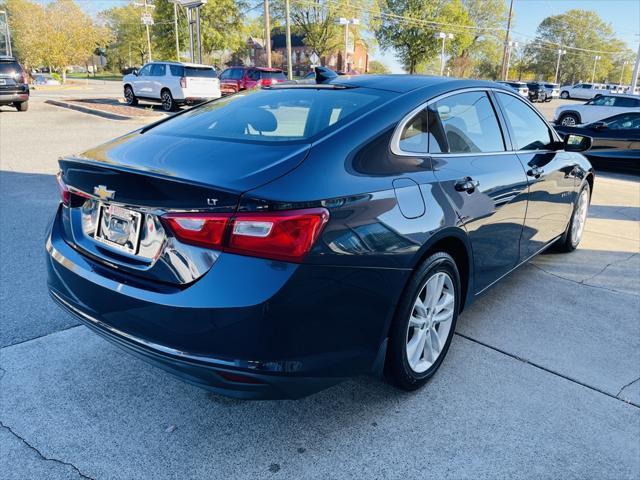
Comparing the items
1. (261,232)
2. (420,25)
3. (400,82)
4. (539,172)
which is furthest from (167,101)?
(420,25)

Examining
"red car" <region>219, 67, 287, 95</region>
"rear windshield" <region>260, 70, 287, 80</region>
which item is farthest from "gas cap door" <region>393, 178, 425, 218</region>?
"rear windshield" <region>260, 70, 287, 80</region>

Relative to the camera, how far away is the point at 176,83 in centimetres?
1902

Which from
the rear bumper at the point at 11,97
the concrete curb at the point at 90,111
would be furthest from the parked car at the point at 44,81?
the rear bumper at the point at 11,97

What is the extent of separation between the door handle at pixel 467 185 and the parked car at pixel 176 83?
17.3 metres

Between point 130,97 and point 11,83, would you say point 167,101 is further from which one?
point 11,83

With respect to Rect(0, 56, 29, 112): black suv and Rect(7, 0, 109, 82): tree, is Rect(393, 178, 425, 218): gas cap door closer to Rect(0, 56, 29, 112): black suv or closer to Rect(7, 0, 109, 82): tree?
Rect(0, 56, 29, 112): black suv

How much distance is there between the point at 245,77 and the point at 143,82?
679cm

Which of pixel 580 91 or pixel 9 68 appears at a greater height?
pixel 9 68

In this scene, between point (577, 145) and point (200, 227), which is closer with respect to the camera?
point (200, 227)

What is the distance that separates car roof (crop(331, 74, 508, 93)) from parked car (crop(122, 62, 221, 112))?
54.8 feet

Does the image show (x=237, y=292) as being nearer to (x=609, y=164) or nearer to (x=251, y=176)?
(x=251, y=176)

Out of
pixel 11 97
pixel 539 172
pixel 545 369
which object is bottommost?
pixel 545 369

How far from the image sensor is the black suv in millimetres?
16594

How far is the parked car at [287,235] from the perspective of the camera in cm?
193
